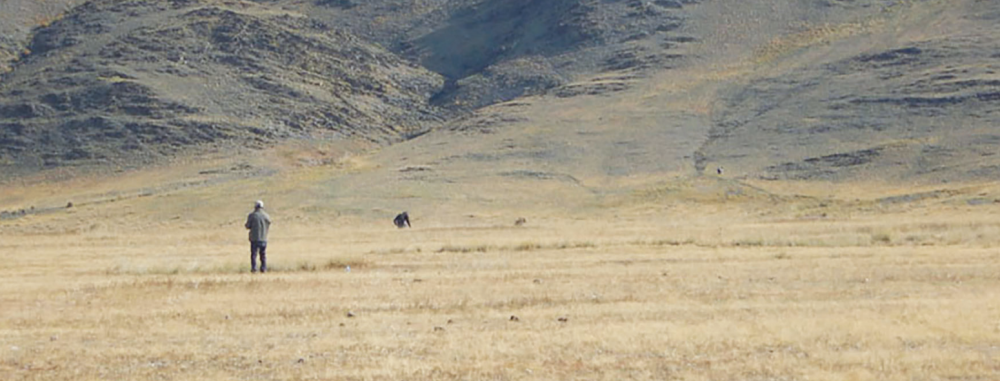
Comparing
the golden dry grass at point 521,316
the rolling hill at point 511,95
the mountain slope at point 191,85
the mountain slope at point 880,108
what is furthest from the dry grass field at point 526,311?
the mountain slope at point 191,85

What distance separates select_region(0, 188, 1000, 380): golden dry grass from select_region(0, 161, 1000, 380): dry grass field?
4cm

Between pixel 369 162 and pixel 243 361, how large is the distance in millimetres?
74118

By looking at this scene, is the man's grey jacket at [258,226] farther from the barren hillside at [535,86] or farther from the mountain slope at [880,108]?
the barren hillside at [535,86]

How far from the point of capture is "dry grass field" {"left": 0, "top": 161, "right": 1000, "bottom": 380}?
10.7 metres

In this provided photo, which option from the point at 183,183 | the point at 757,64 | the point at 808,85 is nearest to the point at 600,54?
the point at 757,64

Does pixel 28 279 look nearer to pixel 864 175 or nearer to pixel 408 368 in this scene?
pixel 408 368

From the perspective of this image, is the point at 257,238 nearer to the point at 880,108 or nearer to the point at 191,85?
the point at 880,108

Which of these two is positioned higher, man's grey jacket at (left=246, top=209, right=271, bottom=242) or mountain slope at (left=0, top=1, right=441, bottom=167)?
mountain slope at (left=0, top=1, right=441, bottom=167)

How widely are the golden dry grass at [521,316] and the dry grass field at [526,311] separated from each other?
42mm

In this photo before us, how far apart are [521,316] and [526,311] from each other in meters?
0.49

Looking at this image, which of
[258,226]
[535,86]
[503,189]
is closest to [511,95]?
[535,86]

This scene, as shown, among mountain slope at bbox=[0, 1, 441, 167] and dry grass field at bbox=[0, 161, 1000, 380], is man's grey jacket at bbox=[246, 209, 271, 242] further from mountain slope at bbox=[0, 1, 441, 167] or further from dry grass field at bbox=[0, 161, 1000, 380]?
mountain slope at bbox=[0, 1, 441, 167]

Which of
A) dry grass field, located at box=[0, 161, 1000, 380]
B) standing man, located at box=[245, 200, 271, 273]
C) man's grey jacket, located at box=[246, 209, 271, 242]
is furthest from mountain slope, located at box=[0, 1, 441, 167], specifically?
standing man, located at box=[245, 200, 271, 273]

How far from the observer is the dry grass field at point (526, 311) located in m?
10.7
